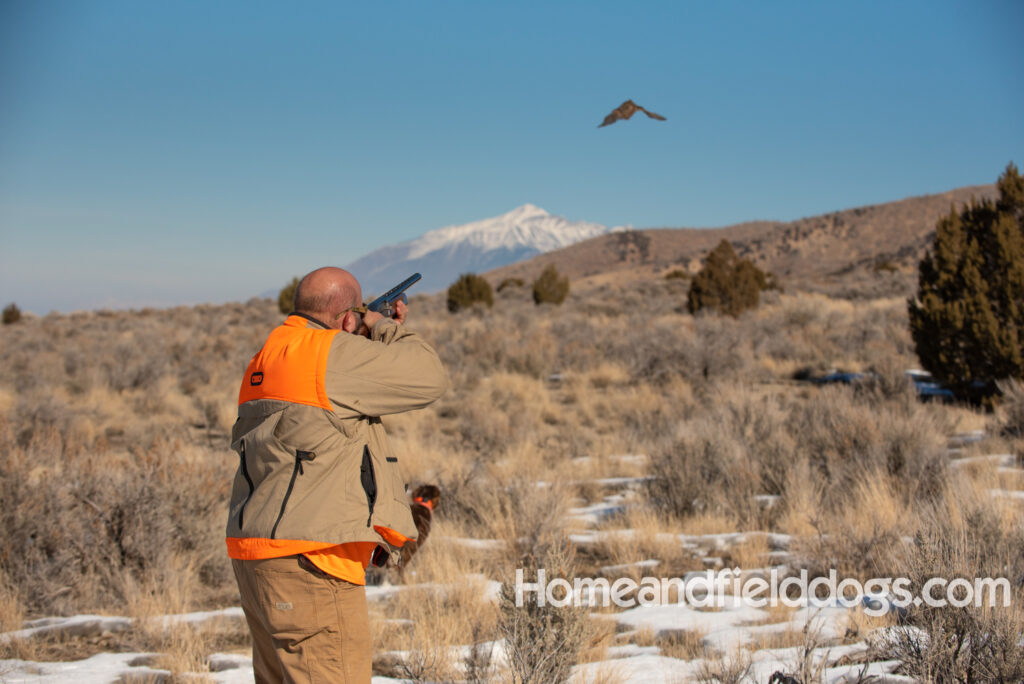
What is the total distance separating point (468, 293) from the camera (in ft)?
87.0

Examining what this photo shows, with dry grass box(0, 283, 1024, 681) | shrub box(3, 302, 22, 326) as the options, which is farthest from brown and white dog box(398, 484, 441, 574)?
shrub box(3, 302, 22, 326)

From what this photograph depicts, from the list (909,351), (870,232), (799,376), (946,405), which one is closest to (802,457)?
(946,405)

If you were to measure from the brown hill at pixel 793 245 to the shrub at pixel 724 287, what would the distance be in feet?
106

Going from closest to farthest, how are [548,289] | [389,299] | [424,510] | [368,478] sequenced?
[368,478] → [389,299] → [424,510] → [548,289]

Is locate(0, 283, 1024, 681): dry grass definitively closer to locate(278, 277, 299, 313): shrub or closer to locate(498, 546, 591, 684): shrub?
locate(498, 546, 591, 684): shrub

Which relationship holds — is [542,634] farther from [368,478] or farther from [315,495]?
[315,495]

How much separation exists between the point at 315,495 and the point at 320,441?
0.15 metres

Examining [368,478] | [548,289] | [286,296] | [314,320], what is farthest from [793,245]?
[368,478]

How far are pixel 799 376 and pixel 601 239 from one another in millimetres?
82704

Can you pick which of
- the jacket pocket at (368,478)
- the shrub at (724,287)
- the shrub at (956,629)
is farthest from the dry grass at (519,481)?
the shrub at (724,287)

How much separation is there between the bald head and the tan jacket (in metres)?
0.10

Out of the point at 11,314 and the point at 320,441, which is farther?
the point at 11,314

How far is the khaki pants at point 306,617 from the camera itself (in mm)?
1840

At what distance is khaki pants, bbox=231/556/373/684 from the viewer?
6.04 ft
